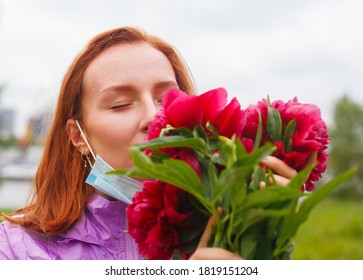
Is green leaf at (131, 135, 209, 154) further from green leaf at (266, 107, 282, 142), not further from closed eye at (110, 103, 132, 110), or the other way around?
closed eye at (110, 103, 132, 110)

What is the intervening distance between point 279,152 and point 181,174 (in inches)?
10.1

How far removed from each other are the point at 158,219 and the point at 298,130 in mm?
354

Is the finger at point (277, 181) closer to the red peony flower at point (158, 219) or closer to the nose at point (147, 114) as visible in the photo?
the red peony flower at point (158, 219)

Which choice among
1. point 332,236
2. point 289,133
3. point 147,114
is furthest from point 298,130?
point 332,236

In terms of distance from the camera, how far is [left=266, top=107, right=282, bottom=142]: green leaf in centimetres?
127

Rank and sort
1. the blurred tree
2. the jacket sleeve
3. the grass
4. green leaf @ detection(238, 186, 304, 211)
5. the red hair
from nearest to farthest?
1. green leaf @ detection(238, 186, 304, 211)
2. the jacket sleeve
3. the red hair
4. the grass
5. the blurred tree

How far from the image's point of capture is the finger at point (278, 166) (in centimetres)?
121

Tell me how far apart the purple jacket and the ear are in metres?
0.19

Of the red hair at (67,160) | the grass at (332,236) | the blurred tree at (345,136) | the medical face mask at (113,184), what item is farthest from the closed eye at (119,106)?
the blurred tree at (345,136)

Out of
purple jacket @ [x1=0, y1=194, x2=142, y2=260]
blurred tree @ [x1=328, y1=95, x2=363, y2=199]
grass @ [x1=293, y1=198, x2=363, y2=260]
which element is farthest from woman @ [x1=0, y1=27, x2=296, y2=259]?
blurred tree @ [x1=328, y1=95, x2=363, y2=199]

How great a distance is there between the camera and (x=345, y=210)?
18.2 metres
